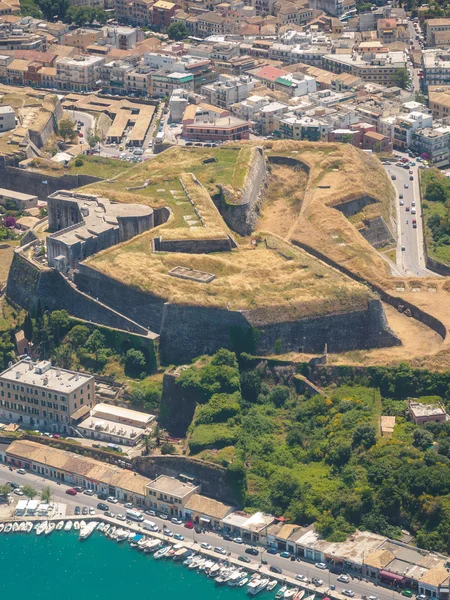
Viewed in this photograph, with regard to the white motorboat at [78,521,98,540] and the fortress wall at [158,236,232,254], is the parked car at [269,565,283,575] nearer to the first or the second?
the white motorboat at [78,521,98,540]

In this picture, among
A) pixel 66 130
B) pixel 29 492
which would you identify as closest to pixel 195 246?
pixel 29 492

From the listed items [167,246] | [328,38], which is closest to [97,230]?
→ [167,246]

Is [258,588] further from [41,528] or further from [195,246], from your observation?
[195,246]

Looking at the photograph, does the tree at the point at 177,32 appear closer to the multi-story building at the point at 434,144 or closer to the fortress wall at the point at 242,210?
→ the multi-story building at the point at 434,144

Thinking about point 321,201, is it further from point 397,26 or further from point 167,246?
point 397,26

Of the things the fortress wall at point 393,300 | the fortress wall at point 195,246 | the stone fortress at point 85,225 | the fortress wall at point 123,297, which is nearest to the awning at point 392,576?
the fortress wall at point 393,300

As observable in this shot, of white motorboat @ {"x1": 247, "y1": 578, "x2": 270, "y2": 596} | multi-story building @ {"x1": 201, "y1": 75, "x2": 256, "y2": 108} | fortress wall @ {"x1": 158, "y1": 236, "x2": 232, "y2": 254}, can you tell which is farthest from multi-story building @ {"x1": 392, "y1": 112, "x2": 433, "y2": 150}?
white motorboat @ {"x1": 247, "y1": 578, "x2": 270, "y2": 596}
